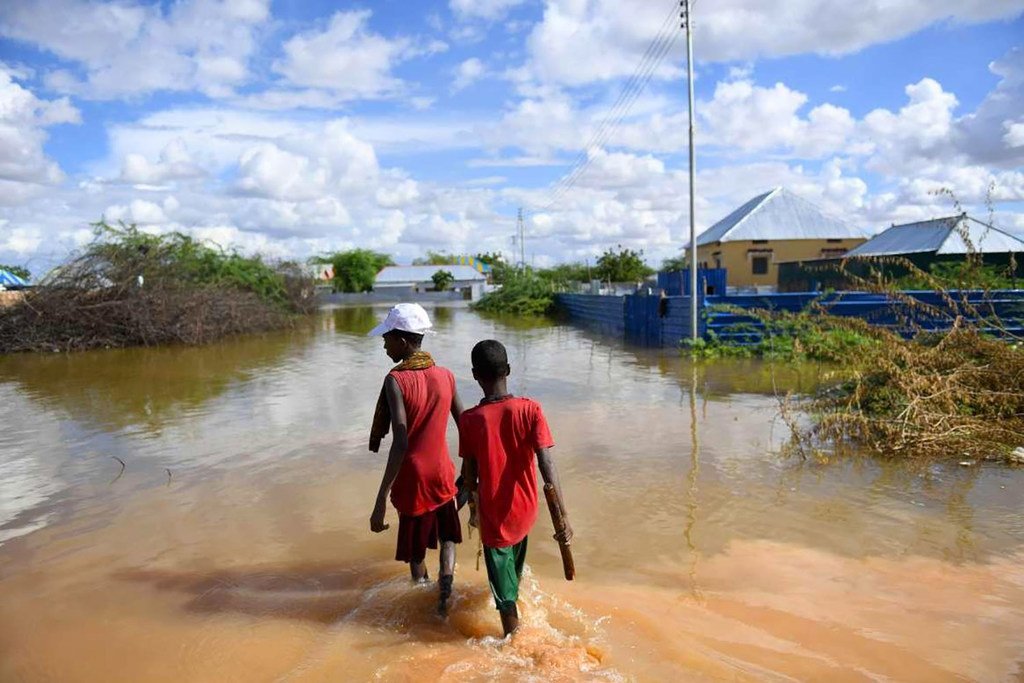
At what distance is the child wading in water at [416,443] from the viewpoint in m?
3.71

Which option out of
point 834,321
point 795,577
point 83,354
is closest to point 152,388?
point 83,354

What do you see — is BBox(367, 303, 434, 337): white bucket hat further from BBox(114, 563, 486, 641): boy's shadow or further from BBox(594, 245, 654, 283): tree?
BBox(594, 245, 654, 283): tree

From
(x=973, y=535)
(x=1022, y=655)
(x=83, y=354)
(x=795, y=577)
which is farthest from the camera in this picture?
(x=83, y=354)

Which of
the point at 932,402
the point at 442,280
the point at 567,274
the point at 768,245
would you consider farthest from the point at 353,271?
the point at 932,402

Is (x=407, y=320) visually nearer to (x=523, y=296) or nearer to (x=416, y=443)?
(x=416, y=443)

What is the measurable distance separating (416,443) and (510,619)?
931mm

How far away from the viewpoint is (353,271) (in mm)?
81875

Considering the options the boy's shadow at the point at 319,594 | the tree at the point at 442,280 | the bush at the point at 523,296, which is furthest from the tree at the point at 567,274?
the boy's shadow at the point at 319,594

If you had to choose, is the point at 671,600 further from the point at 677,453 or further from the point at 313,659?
the point at 677,453

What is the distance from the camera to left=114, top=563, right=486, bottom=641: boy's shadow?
3.99 metres

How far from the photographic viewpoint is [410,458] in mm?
3770

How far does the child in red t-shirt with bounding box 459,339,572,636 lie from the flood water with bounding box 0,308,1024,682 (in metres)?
0.47

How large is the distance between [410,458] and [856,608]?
245cm

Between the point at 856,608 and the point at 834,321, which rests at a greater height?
the point at 834,321
